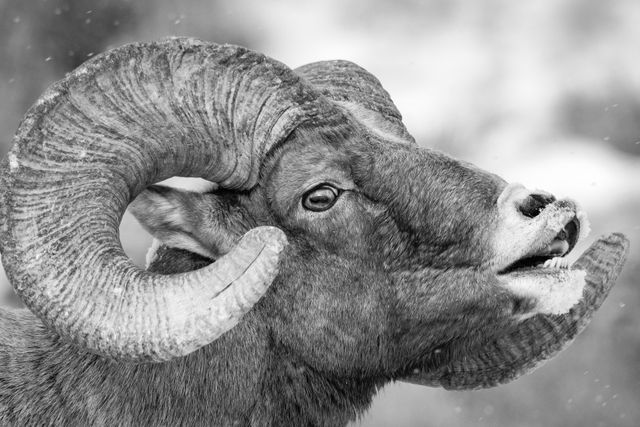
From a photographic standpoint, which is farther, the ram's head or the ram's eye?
the ram's eye

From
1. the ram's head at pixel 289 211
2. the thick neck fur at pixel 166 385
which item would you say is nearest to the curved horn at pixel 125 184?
the ram's head at pixel 289 211

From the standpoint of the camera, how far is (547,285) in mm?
4984

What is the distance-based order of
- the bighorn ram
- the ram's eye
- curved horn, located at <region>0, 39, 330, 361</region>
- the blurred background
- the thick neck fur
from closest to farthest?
curved horn, located at <region>0, 39, 330, 361</region>, the bighorn ram, the thick neck fur, the ram's eye, the blurred background

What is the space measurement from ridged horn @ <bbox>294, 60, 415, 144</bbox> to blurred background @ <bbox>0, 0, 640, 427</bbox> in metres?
5.61

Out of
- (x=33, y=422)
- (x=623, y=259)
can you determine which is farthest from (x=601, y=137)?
(x=33, y=422)

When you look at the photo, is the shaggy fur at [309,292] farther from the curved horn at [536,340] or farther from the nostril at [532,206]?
the curved horn at [536,340]

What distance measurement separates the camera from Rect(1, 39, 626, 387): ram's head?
176 inches

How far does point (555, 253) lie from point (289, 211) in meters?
1.31

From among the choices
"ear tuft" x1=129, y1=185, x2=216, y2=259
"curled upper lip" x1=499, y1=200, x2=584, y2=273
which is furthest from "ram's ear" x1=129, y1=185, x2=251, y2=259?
"curled upper lip" x1=499, y1=200, x2=584, y2=273

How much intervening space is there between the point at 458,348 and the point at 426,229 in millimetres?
734

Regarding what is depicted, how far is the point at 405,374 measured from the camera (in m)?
5.66

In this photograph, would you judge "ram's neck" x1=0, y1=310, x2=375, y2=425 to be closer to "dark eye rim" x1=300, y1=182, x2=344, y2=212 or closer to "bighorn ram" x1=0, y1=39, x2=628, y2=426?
"bighorn ram" x1=0, y1=39, x2=628, y2=426

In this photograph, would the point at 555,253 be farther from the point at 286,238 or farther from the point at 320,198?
the point at 286,238

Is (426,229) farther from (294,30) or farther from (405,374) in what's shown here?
(294,30)
